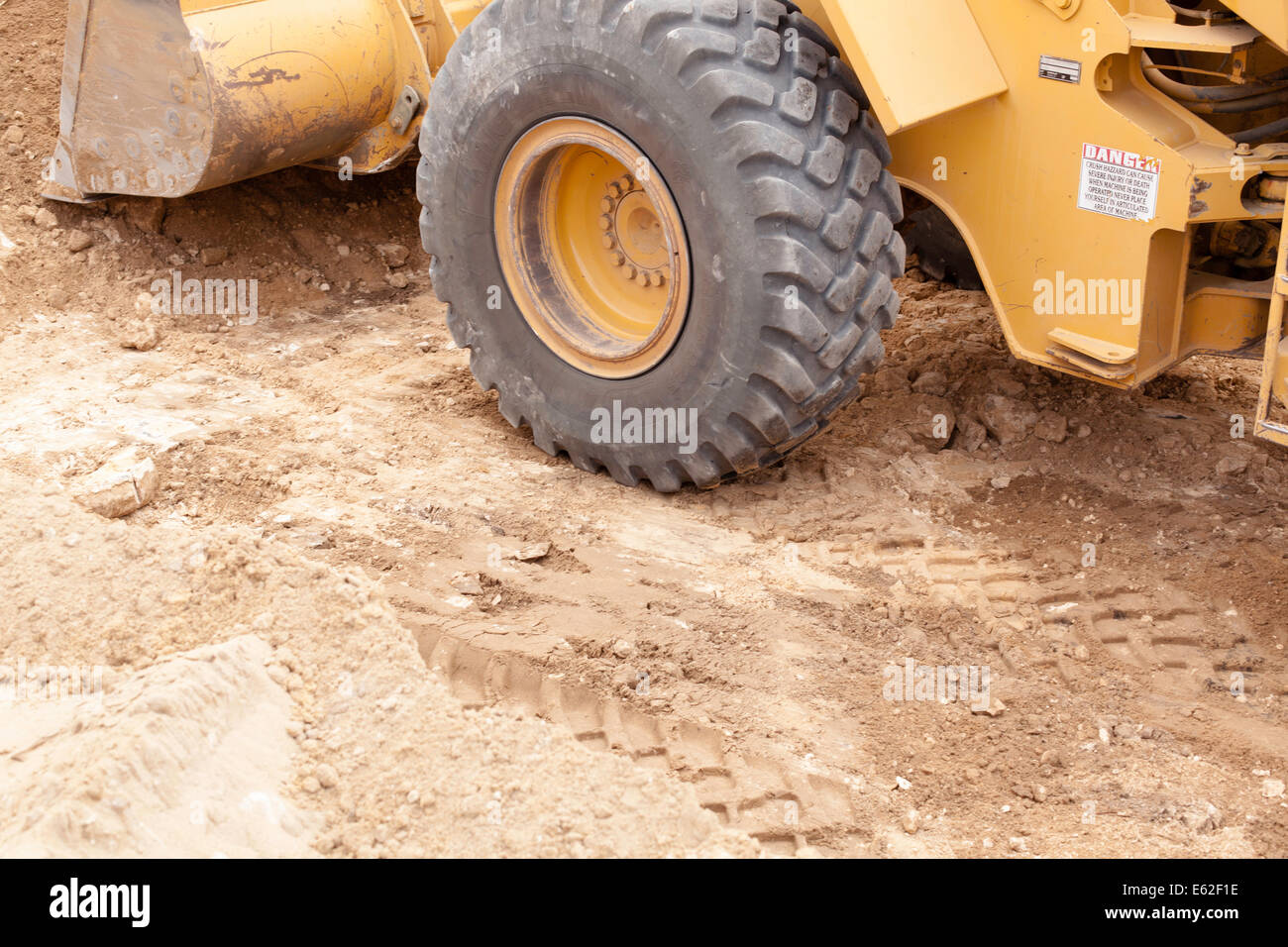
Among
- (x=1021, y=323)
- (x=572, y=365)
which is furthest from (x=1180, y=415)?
(x=572, y=365)

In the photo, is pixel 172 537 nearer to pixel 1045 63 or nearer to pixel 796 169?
pixel 796 169

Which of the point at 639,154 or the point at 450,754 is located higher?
the point at 639,154

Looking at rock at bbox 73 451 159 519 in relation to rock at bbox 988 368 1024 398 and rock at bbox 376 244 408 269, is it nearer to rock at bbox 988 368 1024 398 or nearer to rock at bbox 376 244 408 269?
rock at bbox 376 244 408 269

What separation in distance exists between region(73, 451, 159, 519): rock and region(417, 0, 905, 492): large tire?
1.31 metres

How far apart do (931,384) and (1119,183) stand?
131 centimetres

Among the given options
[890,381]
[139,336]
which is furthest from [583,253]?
[139,336]

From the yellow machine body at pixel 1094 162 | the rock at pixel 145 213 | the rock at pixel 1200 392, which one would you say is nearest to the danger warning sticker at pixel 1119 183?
the yellow machine body at pixel 1094 162

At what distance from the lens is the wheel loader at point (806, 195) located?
3213 mm

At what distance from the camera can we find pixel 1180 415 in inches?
165

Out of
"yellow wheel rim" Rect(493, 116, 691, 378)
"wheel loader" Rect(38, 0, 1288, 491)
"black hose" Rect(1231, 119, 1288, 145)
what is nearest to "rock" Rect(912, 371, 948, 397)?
"wheel loader" Rect(38, 0, 1288, 491)

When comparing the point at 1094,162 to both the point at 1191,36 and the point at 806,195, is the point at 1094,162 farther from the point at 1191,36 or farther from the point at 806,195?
the point at 806,195

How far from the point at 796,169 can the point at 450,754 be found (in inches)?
69.1

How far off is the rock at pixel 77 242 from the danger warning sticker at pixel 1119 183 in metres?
3.88

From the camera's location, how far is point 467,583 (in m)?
3.34
